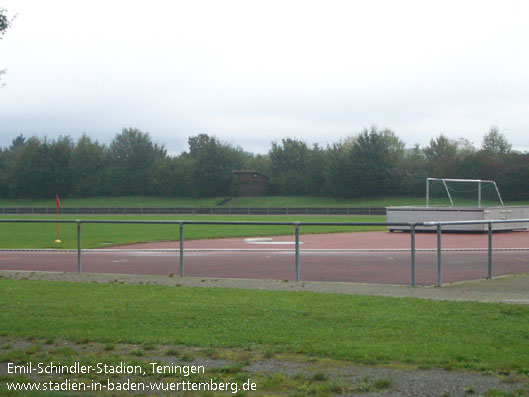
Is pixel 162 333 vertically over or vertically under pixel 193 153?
under

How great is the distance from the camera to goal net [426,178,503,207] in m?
33.9

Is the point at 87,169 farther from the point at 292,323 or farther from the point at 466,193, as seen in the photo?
the point at 292,323

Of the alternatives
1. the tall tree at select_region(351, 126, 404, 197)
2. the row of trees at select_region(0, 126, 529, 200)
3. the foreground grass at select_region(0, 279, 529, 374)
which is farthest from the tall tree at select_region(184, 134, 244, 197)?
the foreground grass at select_region(0, 279, 529, 374)

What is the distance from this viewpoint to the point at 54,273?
14633 millimetres

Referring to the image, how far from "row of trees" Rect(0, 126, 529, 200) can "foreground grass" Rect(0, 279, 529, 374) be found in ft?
239

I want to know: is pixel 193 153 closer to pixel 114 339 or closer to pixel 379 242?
pixel 379 242

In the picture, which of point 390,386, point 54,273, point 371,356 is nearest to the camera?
point 390,386

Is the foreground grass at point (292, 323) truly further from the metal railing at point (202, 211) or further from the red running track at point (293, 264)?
the metal railing at point (202, 211)

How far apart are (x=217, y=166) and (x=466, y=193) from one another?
6455 cm

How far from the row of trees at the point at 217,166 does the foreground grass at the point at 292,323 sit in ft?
239

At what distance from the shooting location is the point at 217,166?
96.2m

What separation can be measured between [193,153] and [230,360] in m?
109

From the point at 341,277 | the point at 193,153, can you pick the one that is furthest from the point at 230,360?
the point at 193,153

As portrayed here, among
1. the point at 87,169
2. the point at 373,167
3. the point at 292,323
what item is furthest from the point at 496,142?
the point at 292,323
